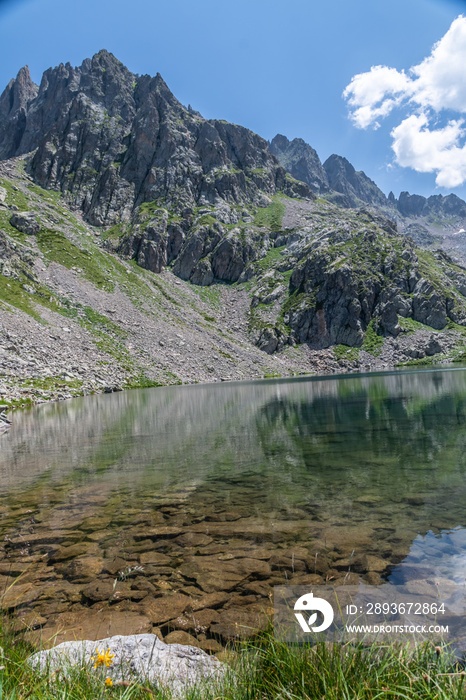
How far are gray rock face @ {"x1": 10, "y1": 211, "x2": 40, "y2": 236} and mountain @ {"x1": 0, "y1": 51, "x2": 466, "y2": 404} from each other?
1.62 feet

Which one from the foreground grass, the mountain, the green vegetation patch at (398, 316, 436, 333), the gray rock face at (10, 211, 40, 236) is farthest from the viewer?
the green vegetation patch at (398, 316, 436, 333)

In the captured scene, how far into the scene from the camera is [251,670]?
362 cm

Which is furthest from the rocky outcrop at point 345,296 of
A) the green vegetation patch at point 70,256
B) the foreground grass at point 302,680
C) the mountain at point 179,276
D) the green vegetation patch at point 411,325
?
the foreground grass at point 302,680

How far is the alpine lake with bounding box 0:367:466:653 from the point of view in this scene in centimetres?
658

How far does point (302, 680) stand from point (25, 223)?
15450 cm

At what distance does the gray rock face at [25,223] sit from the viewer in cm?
12925

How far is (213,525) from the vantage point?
10156mm

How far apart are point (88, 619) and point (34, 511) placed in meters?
6.80

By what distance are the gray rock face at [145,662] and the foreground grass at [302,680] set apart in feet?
0.63

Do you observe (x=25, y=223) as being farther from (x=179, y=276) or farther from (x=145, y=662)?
(x=145, y=662)

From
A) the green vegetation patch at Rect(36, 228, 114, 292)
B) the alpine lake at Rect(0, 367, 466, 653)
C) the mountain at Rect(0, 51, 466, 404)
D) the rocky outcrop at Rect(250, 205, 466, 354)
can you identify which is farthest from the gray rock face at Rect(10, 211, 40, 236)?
the alpine lake at Rect(0, 367, 466, 653)

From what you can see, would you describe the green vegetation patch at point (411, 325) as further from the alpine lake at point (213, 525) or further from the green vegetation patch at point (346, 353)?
the alpine lake at point (213, 525)

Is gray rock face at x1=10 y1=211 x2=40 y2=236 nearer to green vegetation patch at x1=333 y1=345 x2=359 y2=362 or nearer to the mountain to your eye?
the mountain

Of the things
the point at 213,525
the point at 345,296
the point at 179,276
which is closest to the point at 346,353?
the point at 345,296
